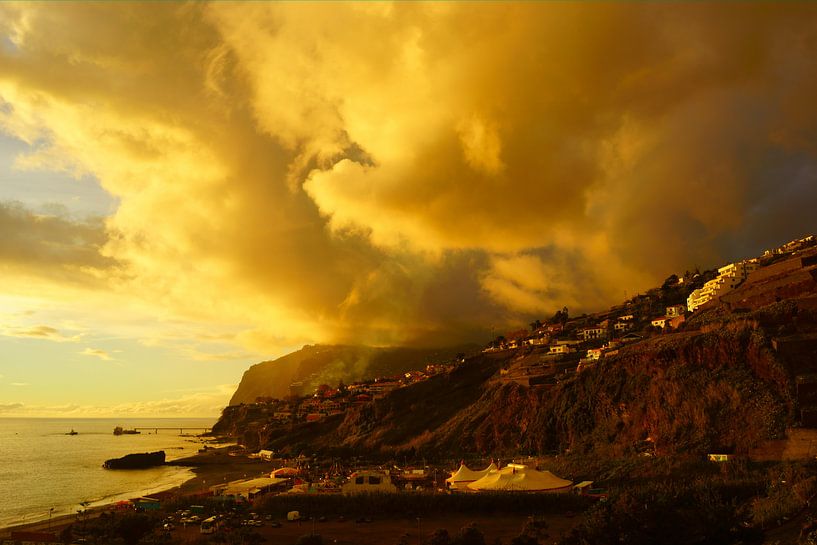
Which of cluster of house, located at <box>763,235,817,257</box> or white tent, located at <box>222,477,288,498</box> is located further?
cluster of house, located at <box>763,235,817,257</box>

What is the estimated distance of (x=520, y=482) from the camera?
34.8 m

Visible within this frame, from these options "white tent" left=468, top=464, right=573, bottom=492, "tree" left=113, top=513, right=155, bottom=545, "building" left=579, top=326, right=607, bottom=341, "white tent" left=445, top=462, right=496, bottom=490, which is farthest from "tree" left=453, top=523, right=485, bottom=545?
"building" left=579, top=326, right=607, bottom=341

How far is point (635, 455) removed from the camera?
46156mm

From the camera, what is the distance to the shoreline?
4141 centimetres

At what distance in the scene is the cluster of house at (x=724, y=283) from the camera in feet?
282

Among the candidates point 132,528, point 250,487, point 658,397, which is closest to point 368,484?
point 250,487

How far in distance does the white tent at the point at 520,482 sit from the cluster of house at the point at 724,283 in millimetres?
55537

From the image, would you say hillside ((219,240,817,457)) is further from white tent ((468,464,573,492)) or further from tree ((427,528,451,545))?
tree ((427,528,451,545))

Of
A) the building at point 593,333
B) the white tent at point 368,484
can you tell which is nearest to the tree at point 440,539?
the white tent at point 368,484

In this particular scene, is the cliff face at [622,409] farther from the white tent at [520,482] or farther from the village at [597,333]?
the white tent at [520,482]

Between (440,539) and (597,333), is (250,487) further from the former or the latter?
(597,333)

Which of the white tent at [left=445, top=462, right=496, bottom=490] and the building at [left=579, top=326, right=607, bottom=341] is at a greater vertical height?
the building at [left=579, top=326, right=607, bottom=341]

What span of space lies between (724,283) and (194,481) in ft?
260

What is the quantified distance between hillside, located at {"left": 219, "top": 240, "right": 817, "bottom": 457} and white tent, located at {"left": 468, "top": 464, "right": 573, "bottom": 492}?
1451 centimetres
